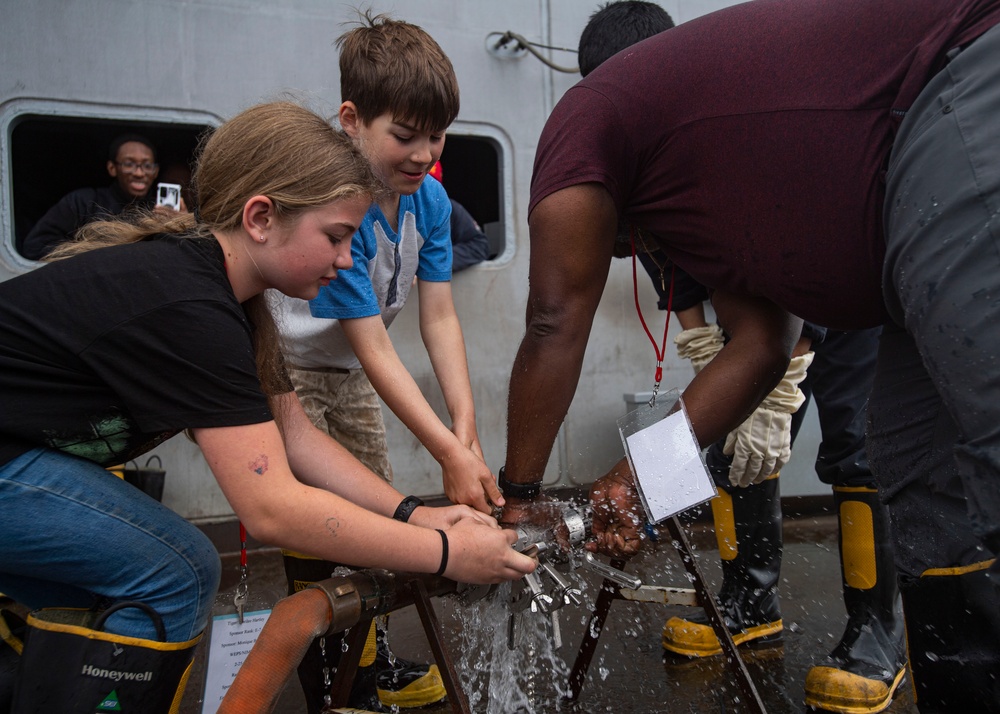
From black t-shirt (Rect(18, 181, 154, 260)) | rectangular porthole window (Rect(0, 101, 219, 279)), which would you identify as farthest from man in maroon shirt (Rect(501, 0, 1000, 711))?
black t-shirt (Rect(18, 181, 154, 260))

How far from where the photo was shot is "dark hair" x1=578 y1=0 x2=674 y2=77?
2.32 m

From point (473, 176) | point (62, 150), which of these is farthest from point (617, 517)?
point (62, 150)

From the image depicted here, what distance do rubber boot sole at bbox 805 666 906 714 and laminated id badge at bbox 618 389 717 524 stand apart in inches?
36.5

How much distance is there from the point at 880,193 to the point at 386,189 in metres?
1.24

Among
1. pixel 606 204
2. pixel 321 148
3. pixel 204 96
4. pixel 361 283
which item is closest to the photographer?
pixel 321 148

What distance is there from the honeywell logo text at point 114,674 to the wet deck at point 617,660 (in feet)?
1.93

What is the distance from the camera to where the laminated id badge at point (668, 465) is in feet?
5.18

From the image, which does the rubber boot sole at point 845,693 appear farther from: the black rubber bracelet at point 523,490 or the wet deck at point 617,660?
the black rubber bracelet at point 523,490

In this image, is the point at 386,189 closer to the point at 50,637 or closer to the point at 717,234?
the point at 717,234

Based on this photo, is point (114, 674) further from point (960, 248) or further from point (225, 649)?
point (960, 248)

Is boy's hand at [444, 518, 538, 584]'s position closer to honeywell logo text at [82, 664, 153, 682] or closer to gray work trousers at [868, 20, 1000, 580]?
honeywell logo text at [82, 664, 153, 682]

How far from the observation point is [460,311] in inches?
157

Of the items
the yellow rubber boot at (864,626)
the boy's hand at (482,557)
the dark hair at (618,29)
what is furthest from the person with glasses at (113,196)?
the yellow rubber boot at (864,626)

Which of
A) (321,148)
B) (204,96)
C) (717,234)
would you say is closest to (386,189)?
(321,148)
